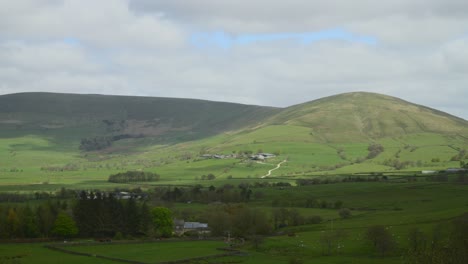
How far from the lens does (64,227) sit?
4840 inches

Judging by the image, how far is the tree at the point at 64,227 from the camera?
123 m

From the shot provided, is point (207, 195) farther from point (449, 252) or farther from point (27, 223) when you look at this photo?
point (449, 252)

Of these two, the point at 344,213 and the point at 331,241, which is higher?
the point at 344,213

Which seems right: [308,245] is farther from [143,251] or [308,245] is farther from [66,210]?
[66,210]

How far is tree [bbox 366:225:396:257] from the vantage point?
310ft

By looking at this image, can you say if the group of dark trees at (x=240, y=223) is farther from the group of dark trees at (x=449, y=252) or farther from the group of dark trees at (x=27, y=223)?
the group of dark trees at (x=449, y=252)

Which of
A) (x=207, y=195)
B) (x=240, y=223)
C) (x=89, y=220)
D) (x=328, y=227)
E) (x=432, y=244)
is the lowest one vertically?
(x=328, y=227)

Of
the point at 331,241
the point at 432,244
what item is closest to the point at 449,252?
the point at 432,244

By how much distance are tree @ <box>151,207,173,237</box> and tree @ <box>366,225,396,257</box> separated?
4593cm

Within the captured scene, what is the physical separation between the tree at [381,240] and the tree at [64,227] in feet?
192

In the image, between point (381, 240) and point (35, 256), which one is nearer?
point (381, 240)

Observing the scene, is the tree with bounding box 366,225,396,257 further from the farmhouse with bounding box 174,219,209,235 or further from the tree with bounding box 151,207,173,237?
the tree with bounding box 151,207,173,237

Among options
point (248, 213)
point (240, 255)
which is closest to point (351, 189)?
point (248, 213)

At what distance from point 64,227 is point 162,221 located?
62.5 ft
